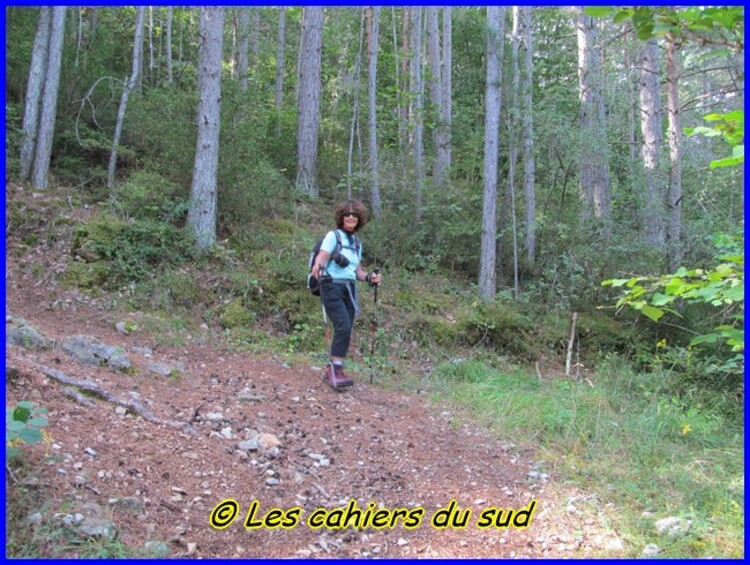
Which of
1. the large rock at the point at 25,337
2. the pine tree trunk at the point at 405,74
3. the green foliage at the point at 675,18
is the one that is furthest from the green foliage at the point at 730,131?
the pine tree trunk at the point at 405,74

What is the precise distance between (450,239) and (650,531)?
7876 mm

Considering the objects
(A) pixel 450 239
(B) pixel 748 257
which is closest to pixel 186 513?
(B) pixel 748 257

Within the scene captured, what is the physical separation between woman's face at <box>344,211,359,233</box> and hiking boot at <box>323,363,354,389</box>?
57.5 inches

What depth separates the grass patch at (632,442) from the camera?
11.1ft

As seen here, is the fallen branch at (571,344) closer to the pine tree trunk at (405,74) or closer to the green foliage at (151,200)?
the green foliage at (151,200)

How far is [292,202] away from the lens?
448 inches

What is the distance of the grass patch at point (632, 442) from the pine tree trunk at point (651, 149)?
3634 mm

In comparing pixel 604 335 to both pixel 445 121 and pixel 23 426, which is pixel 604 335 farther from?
pixel 23 426

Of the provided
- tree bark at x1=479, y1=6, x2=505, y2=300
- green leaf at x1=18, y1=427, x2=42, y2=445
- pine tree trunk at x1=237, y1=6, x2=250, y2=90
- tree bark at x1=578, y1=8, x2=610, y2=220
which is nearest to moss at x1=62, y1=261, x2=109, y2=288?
green leaf at x1=18, y1=427, x2=42, y2=445

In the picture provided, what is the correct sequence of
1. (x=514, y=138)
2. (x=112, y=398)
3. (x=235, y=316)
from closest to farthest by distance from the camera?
1. (x=112, y=398)
2. (x=235, y=316)
3. (x=514, y=138)

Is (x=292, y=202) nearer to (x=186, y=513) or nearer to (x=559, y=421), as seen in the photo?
(x=559, y=421)

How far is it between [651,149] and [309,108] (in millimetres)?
7517

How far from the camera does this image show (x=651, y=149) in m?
10.7

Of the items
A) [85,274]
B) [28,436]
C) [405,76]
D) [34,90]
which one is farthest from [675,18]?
[405,76]
